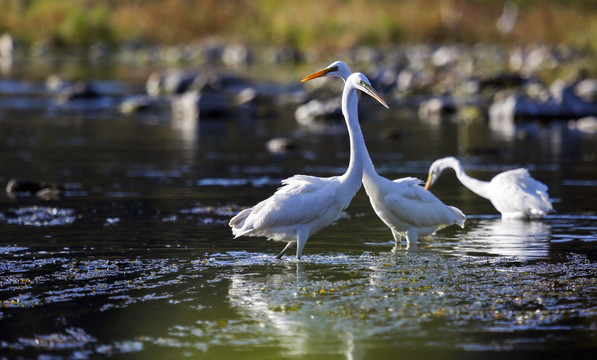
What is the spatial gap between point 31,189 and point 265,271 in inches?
252

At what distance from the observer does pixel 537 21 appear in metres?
45.1

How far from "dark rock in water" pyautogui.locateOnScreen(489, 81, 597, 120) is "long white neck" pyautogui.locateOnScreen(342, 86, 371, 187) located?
1562cm

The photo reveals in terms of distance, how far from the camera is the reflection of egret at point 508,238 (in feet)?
33.4

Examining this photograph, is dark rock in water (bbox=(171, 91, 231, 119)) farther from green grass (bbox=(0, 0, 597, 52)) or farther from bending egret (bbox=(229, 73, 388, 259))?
green grass (bbox=(0, 0, 597, 52))

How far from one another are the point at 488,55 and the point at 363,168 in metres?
30.5

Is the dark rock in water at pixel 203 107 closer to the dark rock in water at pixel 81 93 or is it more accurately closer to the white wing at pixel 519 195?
the dark rock in water at pixel 81 93

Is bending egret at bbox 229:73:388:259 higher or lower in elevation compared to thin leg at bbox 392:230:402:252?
higher

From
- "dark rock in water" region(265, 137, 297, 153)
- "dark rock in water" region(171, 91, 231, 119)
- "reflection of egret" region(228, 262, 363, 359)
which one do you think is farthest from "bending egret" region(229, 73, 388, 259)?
"dark rock in water" region(171, 91, 231, 119)

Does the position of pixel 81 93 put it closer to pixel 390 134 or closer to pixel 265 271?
pixel 390 134

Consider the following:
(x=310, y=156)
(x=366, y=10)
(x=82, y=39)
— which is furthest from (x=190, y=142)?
(x=82, y=39)

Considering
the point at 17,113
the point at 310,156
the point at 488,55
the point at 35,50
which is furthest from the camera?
the point at 35,50

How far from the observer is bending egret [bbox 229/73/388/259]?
9625 millimetres

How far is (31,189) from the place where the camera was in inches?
568

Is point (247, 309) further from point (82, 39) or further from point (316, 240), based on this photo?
point (82, 39)
